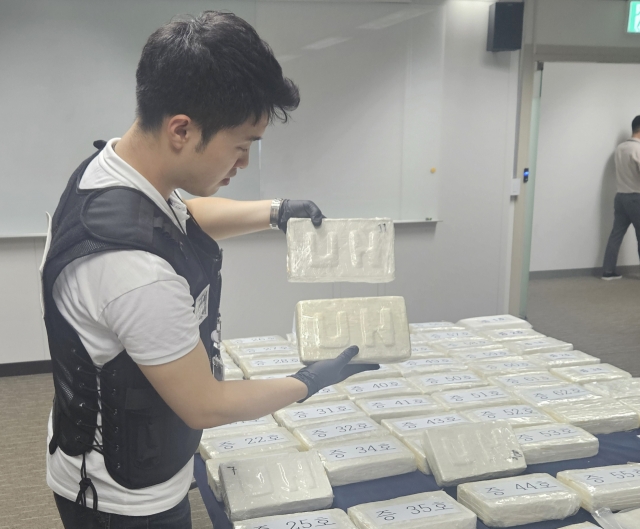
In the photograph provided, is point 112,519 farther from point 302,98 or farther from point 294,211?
point 302,98

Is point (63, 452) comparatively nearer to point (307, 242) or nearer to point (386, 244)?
point (307, 242)

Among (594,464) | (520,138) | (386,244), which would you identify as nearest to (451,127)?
(520,138)

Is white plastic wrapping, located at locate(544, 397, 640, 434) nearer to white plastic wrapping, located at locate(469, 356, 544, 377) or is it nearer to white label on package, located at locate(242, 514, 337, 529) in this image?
white plastic wrapping, located at locate(469, 356, 544, 377)

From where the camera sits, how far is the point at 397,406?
1.79 meters

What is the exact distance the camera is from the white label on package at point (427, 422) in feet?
5.40

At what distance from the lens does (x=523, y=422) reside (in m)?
1.67

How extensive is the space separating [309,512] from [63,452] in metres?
→ 0.54

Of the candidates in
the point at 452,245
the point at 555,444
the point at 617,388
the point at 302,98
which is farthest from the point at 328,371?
the point at 452,245

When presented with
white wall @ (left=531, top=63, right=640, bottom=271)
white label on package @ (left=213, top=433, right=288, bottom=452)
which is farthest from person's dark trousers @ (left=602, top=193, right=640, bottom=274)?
white label on package @ (left=213, top=433, right=288, bottom=452)

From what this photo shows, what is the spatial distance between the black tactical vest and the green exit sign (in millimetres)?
4334

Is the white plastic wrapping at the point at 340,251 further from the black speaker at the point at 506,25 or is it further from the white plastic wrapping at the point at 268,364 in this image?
the black speaker at the point at 506,25

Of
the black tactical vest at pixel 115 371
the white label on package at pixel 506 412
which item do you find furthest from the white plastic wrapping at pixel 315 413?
the black tactical vest at pixel 115 371

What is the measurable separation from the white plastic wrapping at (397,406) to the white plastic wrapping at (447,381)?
8 cm

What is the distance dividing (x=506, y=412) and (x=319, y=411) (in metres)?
0.56
